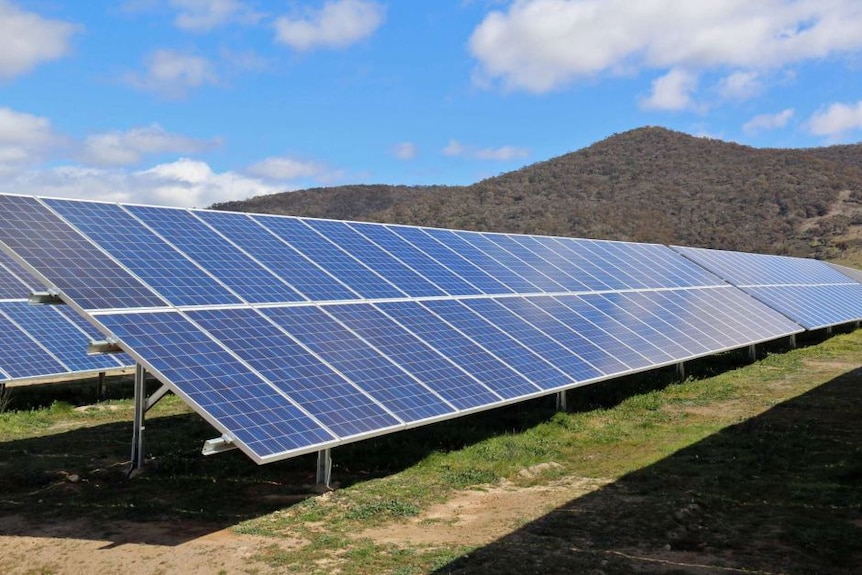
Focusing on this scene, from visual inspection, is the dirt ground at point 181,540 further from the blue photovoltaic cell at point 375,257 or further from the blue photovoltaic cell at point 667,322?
the blue photovoltaic cell at point 667,322

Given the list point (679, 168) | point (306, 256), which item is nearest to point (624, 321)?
point (306, 256)

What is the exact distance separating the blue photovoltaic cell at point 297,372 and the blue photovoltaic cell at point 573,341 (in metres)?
6.84

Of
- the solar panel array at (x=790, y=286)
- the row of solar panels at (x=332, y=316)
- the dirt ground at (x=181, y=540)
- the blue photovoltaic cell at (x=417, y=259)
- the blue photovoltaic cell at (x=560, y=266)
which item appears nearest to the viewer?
the dirt ground at (x=181, y=540)

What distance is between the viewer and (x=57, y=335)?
24.2 m

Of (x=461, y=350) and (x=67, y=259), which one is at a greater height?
(x=67, y=259)

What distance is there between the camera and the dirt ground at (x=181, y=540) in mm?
10688

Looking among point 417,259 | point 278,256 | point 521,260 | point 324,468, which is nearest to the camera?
point 324,468

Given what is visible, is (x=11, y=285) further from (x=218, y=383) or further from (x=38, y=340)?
(x=218, y=383)

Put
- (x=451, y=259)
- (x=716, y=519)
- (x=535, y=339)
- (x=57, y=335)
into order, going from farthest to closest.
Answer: (x=57, y=335) < (x=451, y=259) < (x=535, y=339) < (x=716, y=519)

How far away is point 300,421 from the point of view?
488 inches

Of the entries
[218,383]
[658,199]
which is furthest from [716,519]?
[658,199]

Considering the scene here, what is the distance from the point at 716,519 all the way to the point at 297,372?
742cm

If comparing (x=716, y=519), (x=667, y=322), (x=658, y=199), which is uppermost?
(x=658, y=199)

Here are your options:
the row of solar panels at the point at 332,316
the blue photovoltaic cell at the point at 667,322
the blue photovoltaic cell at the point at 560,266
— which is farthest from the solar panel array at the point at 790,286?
the blue photovoltaic cell at the point at 560,266
